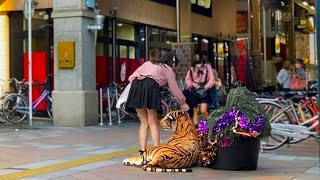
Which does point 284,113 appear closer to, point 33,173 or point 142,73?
point 142,73

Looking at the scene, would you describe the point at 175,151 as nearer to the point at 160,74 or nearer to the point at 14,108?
the point at 160,74

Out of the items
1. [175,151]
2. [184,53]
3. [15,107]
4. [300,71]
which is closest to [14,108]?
[15,107]

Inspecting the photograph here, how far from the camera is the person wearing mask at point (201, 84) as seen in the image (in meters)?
12.7

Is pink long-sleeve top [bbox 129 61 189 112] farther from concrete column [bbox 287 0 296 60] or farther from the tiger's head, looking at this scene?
concrete column [bbox 287 0 296 60]

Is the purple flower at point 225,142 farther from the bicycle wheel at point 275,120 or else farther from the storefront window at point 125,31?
the storefront window at point 125,31

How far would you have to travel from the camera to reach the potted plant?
7746 millimetres

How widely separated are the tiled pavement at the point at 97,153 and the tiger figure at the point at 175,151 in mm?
159

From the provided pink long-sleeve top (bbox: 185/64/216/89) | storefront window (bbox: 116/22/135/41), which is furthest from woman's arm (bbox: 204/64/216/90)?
storefront window (bbox: 116/22/135/41)

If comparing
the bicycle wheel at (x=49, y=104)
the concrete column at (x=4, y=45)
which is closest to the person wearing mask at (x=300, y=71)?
the bicycle wheel at (x=49, y=104)

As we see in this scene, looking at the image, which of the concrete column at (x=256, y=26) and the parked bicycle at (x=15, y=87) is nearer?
the parked bicycle at (x=15, y=87)

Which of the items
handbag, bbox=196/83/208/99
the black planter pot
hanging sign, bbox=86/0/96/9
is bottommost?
the black planter pot

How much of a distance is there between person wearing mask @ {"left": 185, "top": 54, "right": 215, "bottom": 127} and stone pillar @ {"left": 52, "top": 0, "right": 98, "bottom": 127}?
123 inches

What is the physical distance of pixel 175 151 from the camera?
7.71m

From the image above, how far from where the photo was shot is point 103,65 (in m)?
18.4
